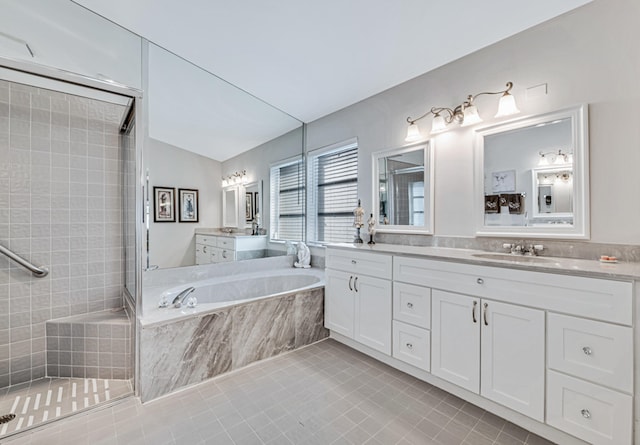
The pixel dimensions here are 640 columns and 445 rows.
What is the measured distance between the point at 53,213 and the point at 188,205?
40.1 inches

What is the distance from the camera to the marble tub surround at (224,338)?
1.84 metres

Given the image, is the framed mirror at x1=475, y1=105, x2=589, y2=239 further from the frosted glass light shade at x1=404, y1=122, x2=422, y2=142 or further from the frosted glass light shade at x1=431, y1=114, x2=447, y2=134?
the frosted glass light shade at x1=404, y1=122, x2=422, y2=142

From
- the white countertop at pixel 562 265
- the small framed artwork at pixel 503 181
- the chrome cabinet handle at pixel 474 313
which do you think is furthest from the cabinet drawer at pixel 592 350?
the small framed artwork at pixel 503 181

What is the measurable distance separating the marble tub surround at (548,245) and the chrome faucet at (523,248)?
0.09 ft

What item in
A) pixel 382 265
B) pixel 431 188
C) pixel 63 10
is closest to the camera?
pixel 63 10

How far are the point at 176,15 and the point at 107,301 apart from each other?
2489 mm

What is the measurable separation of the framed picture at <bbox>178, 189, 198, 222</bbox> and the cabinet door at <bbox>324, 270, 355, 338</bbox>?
1.48 meters

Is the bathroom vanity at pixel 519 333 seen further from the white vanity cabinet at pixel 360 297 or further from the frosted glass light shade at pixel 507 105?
the frosted glass light shade at pixel 507 105

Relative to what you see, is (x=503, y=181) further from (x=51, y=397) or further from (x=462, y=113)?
(x=51, y=397)

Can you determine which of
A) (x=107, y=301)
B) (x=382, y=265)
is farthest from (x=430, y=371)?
(x=107, y=301)

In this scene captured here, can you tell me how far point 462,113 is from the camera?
2.16 m

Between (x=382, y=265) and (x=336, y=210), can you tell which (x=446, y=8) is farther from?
(x=336, y=210)

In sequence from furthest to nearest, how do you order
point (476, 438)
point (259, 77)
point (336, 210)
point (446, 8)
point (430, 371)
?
point (336, 210) → point (259, 77) → point (430, 371) → point (446, 8) → point (476, 438)

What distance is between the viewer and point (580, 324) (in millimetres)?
1317
